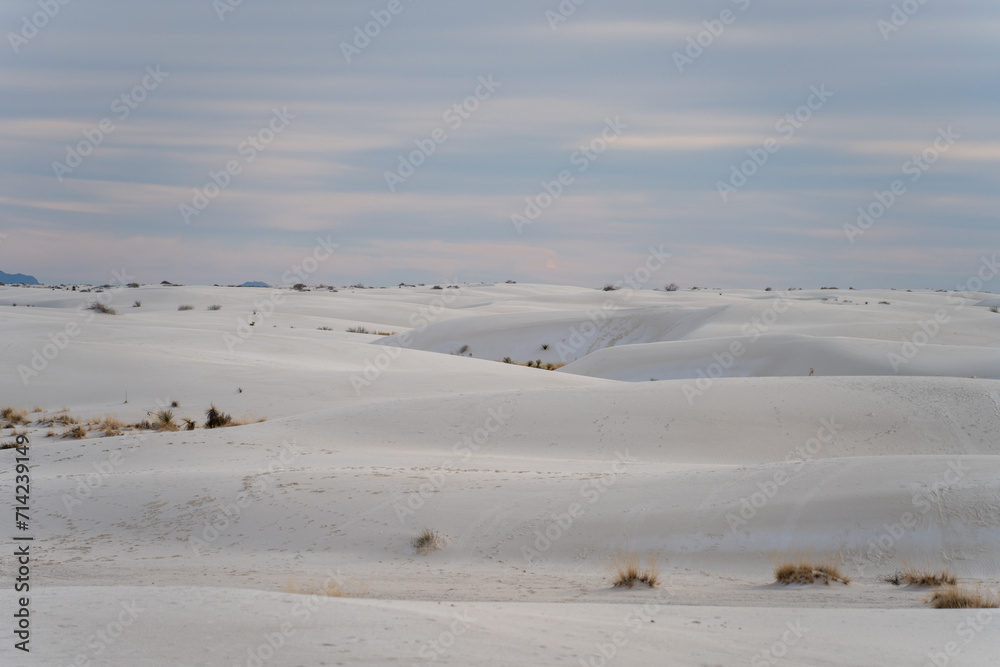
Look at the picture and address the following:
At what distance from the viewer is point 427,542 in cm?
973

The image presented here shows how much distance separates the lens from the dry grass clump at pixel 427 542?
31.7 feet

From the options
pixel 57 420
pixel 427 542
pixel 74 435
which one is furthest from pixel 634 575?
pixel 57 420

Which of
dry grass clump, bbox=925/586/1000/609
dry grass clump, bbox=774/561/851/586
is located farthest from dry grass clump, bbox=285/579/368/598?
dry grass clump, bbox=925/586/1000/609

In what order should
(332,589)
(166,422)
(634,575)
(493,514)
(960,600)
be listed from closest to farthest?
1. (960,600)
2. (332,589)
3. (634,575)
4. (493,514)
5. (166,422)

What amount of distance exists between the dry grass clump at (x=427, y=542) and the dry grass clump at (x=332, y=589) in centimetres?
155

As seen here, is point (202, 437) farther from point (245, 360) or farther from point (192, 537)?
point (245, 360)

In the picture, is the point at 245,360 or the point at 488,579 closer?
the point at 488,579

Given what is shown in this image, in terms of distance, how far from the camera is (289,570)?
29.3 ft

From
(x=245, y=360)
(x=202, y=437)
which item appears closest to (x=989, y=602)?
(x=202, y=437)

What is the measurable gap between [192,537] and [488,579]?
406 centimetres

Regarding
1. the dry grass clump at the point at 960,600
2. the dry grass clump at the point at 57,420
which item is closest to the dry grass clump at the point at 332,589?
the dry grass clump at the point at 960,600

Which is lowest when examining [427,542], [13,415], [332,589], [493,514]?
[332,589]

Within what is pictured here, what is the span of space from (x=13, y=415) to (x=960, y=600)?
18838mm

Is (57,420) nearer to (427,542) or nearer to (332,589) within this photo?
(427,542)
